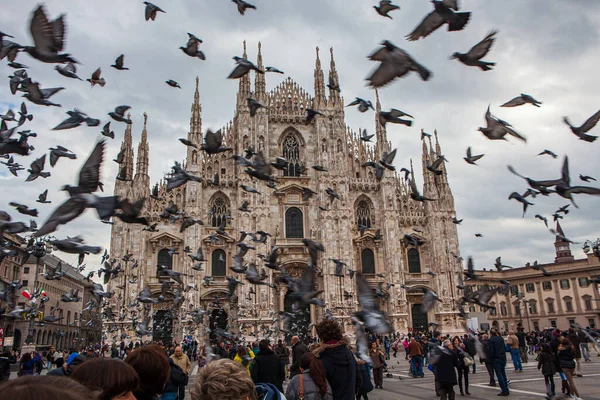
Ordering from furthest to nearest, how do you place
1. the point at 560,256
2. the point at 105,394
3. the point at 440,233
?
the point at 560,256
the point at 440,233
the point at 105,394

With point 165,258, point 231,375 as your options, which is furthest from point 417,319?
point 231,375

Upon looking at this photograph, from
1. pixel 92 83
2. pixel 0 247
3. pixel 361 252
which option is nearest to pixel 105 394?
pixel 0 247

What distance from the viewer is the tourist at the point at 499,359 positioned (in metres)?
10.8

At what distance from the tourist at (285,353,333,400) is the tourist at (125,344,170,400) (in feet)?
5.29

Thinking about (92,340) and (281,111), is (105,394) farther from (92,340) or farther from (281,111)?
(92,340)

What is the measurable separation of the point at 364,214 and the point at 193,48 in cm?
3112

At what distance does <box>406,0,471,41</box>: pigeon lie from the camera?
5363 mm

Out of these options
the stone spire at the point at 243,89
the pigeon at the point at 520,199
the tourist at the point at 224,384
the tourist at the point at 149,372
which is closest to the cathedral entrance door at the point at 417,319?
the stone spire at the point at 243,89

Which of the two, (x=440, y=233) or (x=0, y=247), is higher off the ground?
(x=440, y=233)

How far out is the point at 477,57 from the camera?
612 centimetres

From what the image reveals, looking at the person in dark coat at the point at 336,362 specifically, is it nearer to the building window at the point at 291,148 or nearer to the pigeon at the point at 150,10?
the pigeon at the point at 150,10

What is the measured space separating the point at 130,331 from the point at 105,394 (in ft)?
108

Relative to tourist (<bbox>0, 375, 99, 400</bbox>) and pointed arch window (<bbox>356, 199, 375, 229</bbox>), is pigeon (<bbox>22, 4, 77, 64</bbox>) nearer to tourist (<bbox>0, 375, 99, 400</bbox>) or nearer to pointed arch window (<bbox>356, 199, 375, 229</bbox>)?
tourist (<bbox>0, 375, 99, 400</bbox>)

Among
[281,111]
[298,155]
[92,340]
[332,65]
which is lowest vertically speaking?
[92,340]
